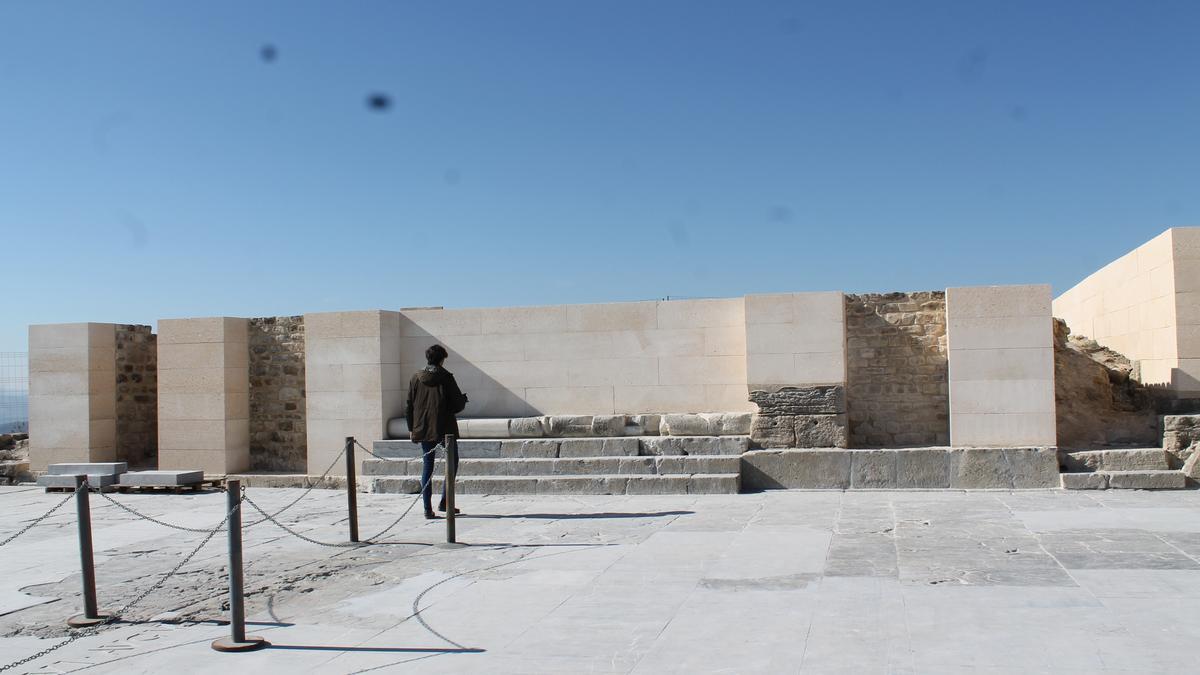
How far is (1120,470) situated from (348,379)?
9347 millimetres

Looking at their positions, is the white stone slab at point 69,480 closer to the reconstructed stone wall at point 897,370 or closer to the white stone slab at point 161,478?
the white stone slab at point 161,478

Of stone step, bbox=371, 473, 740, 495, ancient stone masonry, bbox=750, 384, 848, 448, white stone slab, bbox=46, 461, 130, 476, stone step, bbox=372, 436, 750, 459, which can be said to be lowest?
stone step, bbox=371, 473, 740, 495

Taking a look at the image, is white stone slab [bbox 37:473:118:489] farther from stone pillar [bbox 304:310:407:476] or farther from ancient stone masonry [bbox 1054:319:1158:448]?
ancient stone masonry [bbox 1054:319:1158:448]

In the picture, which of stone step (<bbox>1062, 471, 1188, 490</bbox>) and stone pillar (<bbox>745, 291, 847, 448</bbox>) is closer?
stone step (<bbox>1062, 471, 1188, 490</bbox>)

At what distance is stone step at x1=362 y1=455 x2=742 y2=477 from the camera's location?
10766mm

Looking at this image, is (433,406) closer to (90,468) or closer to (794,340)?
(794,340)

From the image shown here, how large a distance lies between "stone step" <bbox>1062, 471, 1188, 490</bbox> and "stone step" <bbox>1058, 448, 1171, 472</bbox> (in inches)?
6.4

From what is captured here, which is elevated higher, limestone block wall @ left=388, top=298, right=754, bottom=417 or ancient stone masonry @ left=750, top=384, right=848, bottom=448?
limestone block wall @ left=388, top=298, right=754, bottom=417

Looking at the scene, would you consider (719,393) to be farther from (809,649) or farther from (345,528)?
(809,649)

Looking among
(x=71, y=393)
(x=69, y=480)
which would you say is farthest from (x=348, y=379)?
(x=71, y=393)

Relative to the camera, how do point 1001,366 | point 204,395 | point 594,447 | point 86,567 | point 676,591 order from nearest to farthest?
point 86,567, point 676,591, point 1001,366, point 594,447, point 204,395

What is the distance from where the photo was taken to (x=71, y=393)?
13.7 meters

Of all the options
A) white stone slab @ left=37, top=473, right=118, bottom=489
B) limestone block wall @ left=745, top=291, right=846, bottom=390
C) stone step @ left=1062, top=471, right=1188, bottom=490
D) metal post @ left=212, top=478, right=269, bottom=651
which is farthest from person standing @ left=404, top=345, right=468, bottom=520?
stone step @ left=1062, top=471, right=1188, bottom=490

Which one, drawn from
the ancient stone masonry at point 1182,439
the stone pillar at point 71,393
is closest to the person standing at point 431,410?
the stone pillar at point 71,393
